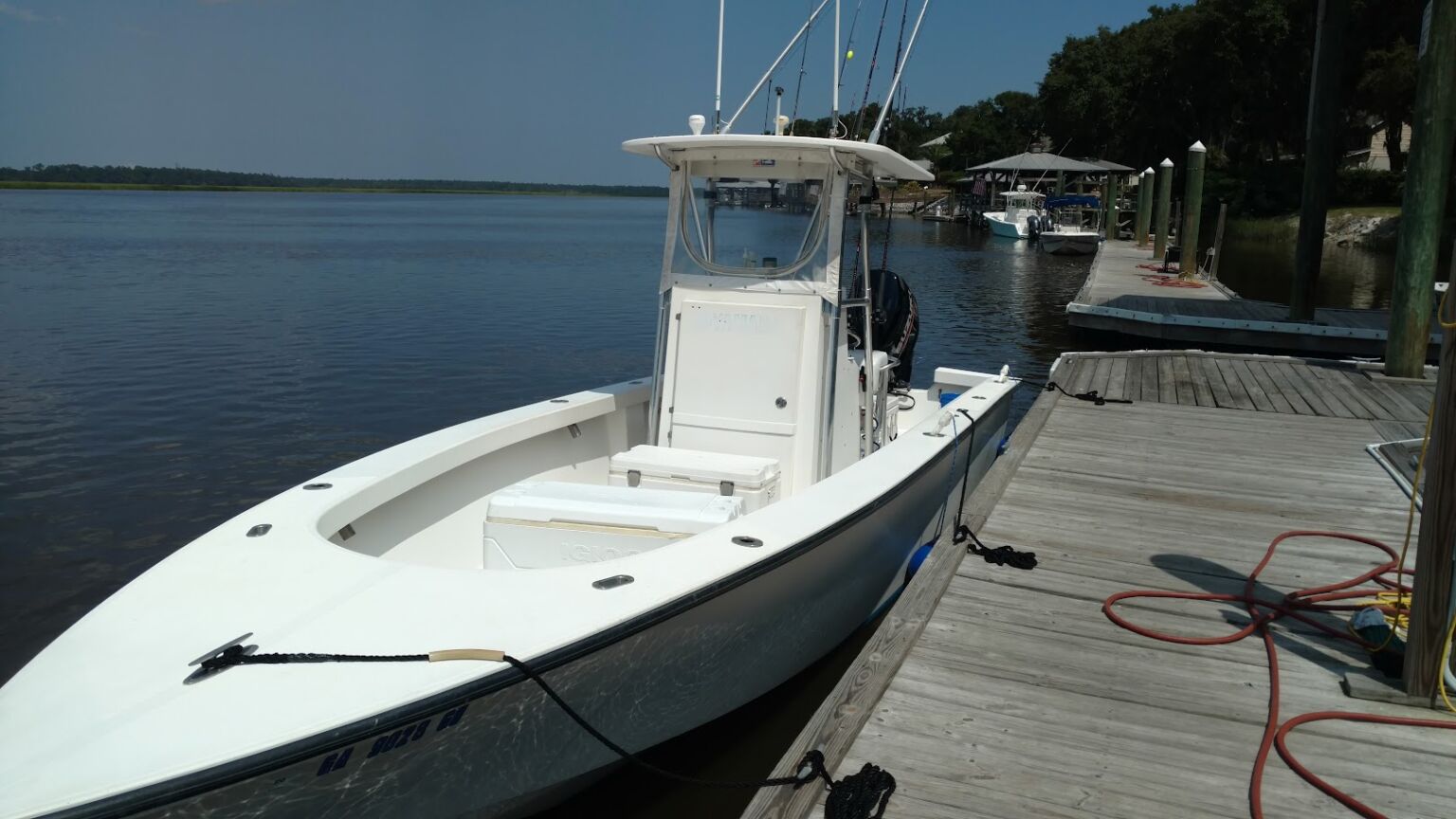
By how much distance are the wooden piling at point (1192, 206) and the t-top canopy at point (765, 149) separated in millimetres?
16158

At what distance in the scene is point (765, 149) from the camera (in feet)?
18.0

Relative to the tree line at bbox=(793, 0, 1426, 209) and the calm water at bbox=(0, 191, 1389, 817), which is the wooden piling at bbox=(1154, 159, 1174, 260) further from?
the tree line at bbox=(793, 0, 1426, 209)

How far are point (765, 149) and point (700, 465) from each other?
1791mm

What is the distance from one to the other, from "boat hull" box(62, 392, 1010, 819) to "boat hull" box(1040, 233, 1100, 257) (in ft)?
107

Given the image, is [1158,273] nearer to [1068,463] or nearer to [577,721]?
[1068,463]

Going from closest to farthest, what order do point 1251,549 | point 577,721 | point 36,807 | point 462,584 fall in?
point 36,807, point 577,721, point 462,584, point 1251,549

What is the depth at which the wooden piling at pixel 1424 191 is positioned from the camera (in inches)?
319

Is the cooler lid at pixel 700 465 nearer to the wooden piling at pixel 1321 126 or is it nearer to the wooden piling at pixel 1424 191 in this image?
the wooden piling at pixel 1424 191

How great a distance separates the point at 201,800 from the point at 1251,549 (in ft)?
14.3

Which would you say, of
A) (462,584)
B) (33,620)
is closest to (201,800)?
(462,584)

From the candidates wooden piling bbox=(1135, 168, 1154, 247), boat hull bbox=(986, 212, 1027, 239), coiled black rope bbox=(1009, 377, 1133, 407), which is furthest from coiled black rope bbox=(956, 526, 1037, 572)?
boat hull bbox=(986, 212, 1027, 239)

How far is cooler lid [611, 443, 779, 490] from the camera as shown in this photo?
15.9 feet

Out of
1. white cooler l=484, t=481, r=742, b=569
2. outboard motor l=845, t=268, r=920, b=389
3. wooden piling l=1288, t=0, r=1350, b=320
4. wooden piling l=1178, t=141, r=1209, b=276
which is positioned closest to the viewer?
white cooler l=484, t=481, r=742, b=569

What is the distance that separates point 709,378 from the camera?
5.54 meters
